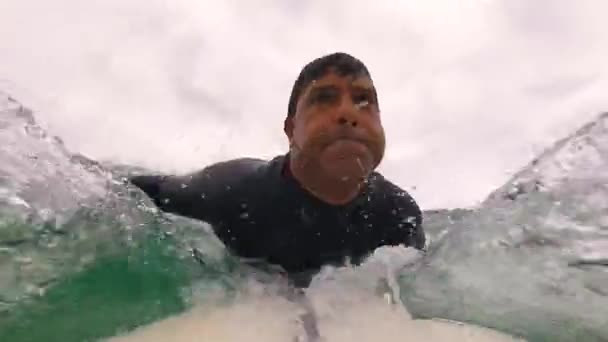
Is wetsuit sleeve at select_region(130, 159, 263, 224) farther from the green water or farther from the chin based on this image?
the chin


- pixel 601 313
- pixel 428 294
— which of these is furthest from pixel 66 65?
pixel 601 313

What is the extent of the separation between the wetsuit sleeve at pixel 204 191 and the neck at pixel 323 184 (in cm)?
23

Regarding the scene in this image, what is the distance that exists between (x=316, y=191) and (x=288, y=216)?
11cm

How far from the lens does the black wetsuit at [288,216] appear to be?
2.38 metres

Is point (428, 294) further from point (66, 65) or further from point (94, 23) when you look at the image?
point (94, 23)

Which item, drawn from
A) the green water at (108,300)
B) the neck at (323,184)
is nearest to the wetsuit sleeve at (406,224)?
the neck at (323,184)

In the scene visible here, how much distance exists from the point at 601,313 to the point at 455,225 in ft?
2.38

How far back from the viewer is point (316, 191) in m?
2.35

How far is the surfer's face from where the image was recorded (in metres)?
2.25

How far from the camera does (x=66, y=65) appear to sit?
4.38 metres

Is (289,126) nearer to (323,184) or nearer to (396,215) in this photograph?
(323,184)

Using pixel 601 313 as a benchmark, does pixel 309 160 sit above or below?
above

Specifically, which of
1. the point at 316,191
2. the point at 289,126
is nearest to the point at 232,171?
the point at 289,126

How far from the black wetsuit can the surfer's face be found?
14 centimetres
